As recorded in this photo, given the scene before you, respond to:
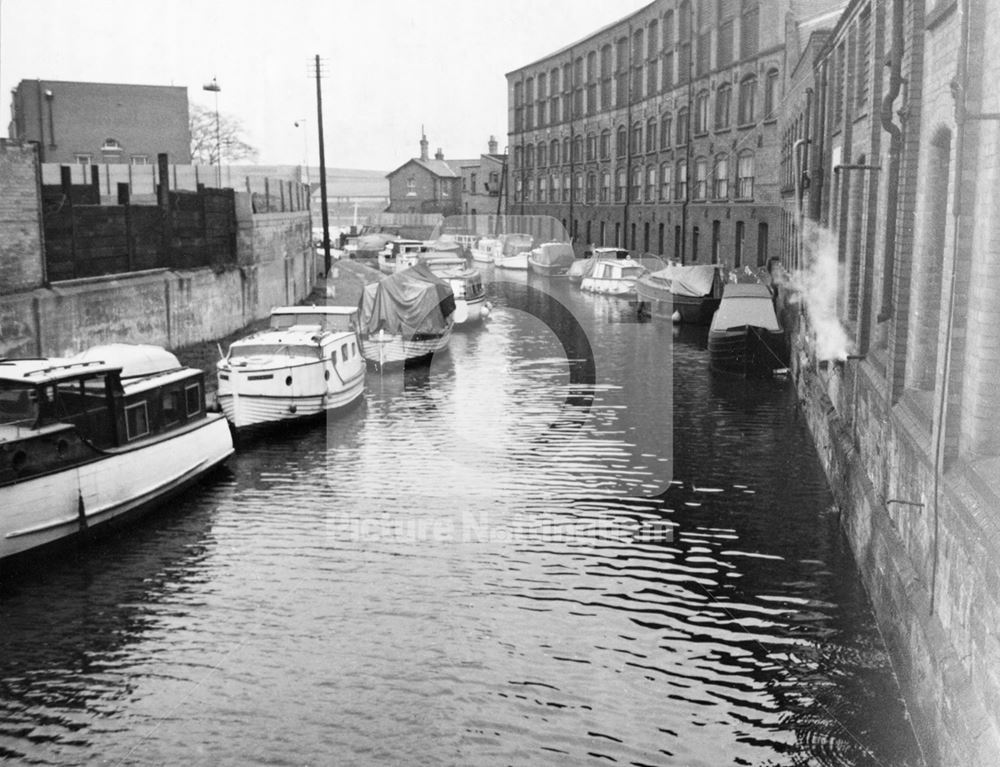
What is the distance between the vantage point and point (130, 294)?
919 inches

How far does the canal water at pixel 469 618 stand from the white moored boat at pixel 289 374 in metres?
0.85

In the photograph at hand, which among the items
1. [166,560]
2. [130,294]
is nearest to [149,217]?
[130,294]

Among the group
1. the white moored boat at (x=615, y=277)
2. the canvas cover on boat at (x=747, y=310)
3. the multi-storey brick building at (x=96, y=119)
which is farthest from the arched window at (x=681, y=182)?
the multi-storey brick building at (x=96, y=119)

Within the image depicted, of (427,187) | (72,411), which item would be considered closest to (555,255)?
(427,187)

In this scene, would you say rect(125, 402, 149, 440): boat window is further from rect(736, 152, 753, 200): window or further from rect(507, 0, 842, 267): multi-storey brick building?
rect(736, 152, 753, 200): window

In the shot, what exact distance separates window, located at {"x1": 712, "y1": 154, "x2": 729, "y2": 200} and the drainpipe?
37.0m

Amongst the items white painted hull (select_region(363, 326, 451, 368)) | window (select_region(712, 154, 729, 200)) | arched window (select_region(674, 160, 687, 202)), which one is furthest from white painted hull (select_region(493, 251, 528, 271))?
white painted hull (select_region(363, 326, 451, 368))

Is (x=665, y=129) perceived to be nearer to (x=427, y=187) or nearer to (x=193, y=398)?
(x=193, y=398)

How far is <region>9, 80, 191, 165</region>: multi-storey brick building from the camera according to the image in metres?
54.0

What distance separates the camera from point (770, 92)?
44.0 meters

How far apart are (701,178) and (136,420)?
41366 mm

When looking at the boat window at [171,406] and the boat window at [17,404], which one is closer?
the boat window at [17,404]

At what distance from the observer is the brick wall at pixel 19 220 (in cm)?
1950

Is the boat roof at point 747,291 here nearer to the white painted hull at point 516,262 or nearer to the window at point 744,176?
the window at point 744,176
